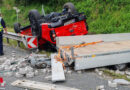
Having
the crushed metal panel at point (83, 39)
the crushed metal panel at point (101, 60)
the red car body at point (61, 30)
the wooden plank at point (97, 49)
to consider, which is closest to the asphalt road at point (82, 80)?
the crushed metal panel at point (101, 60)

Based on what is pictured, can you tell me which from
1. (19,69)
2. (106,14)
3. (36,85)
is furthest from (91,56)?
(106,14)

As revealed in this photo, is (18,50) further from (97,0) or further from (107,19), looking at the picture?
(97,0)

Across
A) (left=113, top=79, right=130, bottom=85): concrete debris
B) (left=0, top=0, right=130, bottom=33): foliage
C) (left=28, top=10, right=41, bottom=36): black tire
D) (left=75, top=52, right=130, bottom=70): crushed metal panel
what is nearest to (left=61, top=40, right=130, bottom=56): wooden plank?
(left=75, top=52, right=130, bottom=70): crushed metal panel

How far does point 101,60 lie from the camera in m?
4.70

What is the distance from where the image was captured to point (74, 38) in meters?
6.36

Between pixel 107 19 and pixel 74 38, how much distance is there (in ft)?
19.3

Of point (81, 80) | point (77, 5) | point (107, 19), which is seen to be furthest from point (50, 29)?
point (77, 5)

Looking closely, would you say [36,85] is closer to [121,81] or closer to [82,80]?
[82,80]

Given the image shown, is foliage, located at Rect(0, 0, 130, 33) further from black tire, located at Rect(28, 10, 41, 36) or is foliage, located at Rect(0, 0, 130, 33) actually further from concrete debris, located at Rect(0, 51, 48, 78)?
concrete debris, located at Rect(0, 51, 48, 78)

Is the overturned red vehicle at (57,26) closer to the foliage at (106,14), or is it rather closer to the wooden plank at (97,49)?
the wooden plank at (97,49)

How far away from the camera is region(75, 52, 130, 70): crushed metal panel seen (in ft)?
14.9

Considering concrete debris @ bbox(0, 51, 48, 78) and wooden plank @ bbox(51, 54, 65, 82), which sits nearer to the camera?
wooden plank @ bbox(51, 54, 65, 82)

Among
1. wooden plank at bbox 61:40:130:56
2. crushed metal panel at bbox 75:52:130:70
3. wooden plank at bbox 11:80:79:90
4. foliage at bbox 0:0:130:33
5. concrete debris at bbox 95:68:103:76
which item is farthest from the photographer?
foliage at bbox 0:0:130:33

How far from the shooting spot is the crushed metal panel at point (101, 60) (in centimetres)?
454
